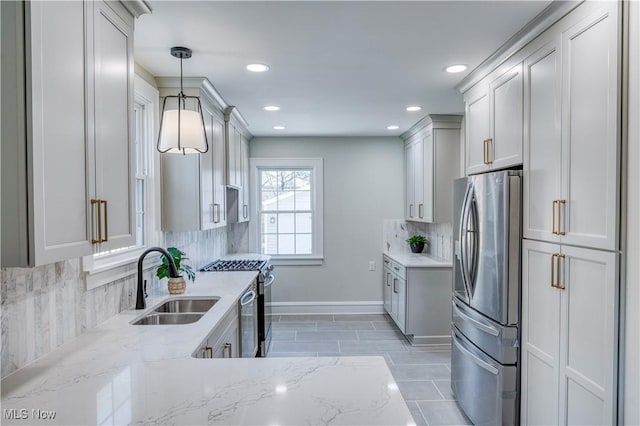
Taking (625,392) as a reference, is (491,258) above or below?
above

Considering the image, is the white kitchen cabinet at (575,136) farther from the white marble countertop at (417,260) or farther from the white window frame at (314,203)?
the white window frame at (314,203)

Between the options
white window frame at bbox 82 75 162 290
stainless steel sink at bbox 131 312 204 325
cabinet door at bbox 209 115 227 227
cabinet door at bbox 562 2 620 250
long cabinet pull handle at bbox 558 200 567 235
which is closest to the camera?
cabinet door at bbox 562 2 620 250

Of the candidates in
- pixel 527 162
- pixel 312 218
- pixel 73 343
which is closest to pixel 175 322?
pixel 73 343

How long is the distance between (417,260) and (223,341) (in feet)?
9.21

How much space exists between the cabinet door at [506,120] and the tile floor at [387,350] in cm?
186

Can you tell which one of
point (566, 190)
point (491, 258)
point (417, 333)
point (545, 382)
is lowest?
point (417, 333)

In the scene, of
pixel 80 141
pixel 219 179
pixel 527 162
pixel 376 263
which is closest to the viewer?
pixel 80 141

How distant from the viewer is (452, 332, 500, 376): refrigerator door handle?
94.3 inches

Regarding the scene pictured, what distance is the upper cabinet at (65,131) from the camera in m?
1.10

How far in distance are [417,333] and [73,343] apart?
3.41 m

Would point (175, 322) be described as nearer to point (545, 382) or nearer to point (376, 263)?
point (545, 382)

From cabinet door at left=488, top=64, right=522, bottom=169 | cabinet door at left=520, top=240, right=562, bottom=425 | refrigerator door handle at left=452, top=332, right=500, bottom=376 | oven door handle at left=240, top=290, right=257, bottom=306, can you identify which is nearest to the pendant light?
oven door handle at left=240, top=290, right=257, bottom=306

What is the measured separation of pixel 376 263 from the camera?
5.55 m

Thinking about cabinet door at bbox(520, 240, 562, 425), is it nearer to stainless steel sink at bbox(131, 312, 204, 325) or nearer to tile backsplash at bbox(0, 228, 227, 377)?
stainless steel sink at bbox(131, 312, 204, 325)
